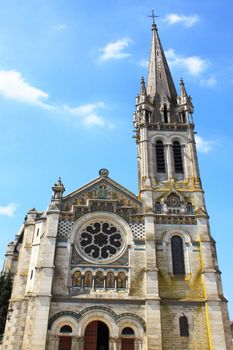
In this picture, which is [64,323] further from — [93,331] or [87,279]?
[87,279]

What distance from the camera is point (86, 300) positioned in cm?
2588

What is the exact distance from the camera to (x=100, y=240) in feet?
94.2

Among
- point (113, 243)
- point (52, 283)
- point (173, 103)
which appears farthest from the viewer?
point (173, 103)

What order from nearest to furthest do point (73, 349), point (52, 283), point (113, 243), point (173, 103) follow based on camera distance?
point (73, 349), point (52, 283), point (113, 243), point (173, 103)

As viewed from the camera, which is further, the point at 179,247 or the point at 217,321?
the point at 179,247

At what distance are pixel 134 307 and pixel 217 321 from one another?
5990mm

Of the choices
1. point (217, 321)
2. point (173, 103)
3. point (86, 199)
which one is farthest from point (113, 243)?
point (173, 103)

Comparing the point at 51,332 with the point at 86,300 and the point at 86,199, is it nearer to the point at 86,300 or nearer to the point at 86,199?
the point at 86,300

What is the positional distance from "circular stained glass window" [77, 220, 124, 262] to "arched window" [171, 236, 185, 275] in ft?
13.9

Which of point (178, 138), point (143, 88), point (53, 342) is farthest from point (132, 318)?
point (143, 88)

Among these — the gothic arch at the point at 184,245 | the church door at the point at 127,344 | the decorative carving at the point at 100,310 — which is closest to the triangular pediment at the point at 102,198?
the gothic arch at the point at 184,245

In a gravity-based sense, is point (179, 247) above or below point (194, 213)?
below

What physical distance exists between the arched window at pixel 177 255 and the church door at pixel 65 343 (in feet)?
30.4

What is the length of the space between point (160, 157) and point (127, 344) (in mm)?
16714
